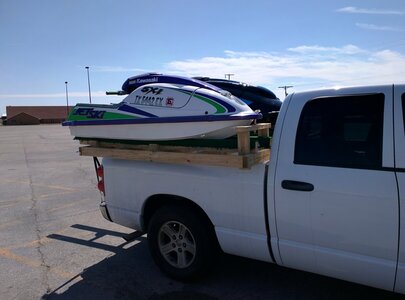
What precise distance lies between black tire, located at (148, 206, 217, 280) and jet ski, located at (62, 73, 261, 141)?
781mm

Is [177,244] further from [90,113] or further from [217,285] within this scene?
[90,113]

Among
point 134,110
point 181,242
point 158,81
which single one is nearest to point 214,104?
point 134,110

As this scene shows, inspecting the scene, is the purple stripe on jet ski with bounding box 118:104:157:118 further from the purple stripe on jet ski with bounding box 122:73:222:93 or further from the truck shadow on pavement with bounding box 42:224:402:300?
the truck shadow on pavement with bounding box 42:224:402:300

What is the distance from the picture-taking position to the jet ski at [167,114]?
3.67 m

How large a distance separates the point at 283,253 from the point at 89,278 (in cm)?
211

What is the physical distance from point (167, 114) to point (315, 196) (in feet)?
5.54

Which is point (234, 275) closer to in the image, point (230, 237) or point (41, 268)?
point (230, 237)

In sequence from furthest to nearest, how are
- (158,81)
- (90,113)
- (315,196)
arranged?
(158,81) < (90,113) < (315,196)

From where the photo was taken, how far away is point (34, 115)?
8725 centimetres

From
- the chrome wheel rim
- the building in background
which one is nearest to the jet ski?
the chrome wheel rim

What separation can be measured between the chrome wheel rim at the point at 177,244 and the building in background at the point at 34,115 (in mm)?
84537

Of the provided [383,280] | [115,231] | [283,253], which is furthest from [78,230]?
[383,280]

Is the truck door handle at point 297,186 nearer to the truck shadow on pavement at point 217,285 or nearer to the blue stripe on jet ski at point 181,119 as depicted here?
the blue stripe on jet ski at point 181,119

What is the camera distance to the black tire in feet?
12.3
